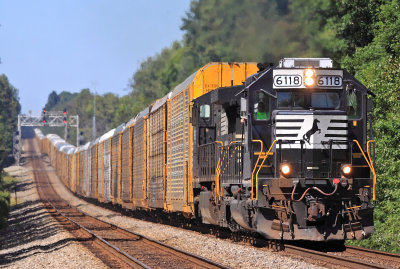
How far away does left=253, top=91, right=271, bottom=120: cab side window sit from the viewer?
13.6 m

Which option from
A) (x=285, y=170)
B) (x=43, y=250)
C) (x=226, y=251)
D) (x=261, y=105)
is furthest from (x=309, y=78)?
(x=43, y=250)

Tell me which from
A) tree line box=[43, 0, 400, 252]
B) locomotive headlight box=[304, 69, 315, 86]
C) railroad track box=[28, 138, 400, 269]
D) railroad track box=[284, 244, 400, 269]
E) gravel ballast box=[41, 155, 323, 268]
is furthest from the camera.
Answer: tree line box=[43, 0, 400, 252]

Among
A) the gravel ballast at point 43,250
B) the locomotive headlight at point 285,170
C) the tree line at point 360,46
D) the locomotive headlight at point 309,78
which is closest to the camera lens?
the locomotive headlight at point 285,170

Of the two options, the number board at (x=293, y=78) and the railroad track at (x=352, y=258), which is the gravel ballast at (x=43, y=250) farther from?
the number board at (x=293, y=78)

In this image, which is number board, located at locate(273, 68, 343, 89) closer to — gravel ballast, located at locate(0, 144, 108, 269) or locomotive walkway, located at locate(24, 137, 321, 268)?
locomotive walkway, located at locate(24, 137, 321, 268)

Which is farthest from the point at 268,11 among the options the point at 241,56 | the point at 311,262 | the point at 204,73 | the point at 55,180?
the point at 55,180

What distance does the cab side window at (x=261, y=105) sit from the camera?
13.6 meters

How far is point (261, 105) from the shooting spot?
13625 millimetres

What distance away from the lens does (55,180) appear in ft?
306

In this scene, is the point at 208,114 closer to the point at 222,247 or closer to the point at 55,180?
the point at 222,247

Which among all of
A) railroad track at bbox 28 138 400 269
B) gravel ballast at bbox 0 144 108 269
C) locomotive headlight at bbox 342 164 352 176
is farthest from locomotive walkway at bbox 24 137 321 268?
gravel ballast at bbox 0 144 108 269

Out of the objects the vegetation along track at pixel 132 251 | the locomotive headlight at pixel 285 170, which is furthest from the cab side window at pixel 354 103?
the vegetation along track at pixel 132 251

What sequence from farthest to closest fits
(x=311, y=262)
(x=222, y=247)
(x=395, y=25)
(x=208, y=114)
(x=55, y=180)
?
(x=55, y=180) < (x=395, y=25) < (x=208, y=114) < (x=222, y=247) < (x=311, y=262)

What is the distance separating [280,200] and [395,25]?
619 inches
